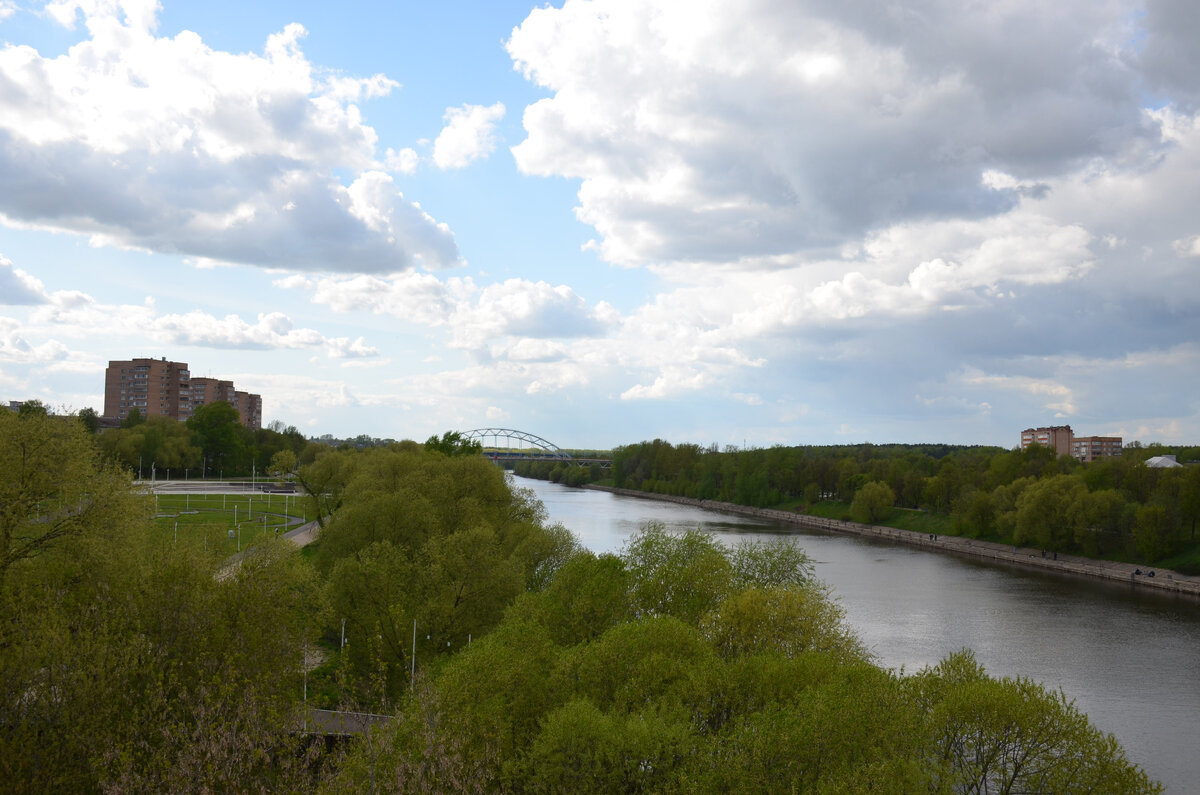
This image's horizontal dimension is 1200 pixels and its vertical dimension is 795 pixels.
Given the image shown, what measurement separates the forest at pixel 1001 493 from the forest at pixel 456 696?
45.7 metres

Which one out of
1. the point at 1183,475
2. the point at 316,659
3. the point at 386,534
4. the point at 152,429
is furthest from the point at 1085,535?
the point at 152,429

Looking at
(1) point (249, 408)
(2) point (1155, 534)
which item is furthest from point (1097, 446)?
(1) point (249, 408)

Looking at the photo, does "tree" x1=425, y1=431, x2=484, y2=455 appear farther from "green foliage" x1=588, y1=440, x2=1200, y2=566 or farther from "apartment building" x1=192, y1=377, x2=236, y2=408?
"apartment building" x1=192, y1=377, x2=236, y2=408

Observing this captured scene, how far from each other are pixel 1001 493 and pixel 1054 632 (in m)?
34.7

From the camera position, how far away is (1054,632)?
36562mm

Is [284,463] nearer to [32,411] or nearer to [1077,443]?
[32,411]

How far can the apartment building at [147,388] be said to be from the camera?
431ft

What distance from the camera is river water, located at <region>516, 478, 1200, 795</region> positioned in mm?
24812

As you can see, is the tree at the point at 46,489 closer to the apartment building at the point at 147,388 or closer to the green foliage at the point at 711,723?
the green foliage at the point at 711,723

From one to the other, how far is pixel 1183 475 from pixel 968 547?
1539 centimetres

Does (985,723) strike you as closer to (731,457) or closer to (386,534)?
(386,534)

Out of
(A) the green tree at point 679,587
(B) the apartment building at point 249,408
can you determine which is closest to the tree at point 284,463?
(A) the green tree at point 679,587

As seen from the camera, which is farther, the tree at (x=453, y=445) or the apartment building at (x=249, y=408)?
the apartment building at (x=249, y=408)

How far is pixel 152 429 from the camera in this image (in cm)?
9025
